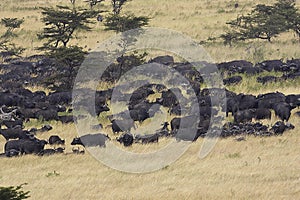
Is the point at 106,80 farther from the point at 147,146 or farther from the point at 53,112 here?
the point at 147,146

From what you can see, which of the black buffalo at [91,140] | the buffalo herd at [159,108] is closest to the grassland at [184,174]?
the buffalo herd at [159,108]

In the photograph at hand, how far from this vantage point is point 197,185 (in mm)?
12945

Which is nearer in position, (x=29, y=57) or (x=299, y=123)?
(x=299, y=123)

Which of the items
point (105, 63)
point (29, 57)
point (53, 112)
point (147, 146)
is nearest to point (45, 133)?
point (53, 112)

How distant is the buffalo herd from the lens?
1780 centimetres

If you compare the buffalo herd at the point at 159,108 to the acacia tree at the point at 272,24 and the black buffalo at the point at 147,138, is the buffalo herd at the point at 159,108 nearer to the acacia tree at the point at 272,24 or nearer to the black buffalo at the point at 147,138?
the black buffalo at the point at 147,138

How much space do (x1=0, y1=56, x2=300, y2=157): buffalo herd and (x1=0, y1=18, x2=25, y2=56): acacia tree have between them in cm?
655

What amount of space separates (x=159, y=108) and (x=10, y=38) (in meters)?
24.3

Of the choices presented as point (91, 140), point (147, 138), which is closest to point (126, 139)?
point (147, 138)

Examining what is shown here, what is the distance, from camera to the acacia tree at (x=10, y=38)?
3719 cm

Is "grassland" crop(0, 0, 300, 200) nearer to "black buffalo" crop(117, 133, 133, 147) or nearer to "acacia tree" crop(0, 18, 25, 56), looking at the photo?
"black buffalo" crop(117, 133, 133, 147)

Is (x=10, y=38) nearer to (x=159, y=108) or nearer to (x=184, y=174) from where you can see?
(x=159, y=108)

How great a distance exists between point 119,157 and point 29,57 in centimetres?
2218

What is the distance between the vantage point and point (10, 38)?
4306cm
